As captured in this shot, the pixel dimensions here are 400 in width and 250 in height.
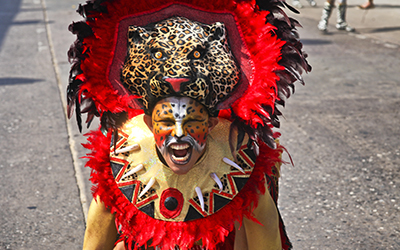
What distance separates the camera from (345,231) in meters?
3.14

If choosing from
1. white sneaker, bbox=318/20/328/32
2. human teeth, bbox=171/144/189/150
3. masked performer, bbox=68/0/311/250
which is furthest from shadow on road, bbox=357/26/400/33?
human teeth, bbox=171/144/189/150

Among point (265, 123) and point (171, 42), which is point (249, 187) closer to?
point (265, 123)

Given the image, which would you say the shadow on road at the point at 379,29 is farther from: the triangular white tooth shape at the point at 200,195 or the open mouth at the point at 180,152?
the open mouth at the point at 180,152

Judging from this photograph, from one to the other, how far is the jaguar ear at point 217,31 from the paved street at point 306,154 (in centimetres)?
188

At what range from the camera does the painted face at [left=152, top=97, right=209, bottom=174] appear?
1550 millimetres

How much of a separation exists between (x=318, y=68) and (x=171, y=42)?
218 inches

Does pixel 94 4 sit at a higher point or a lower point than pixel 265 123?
higher

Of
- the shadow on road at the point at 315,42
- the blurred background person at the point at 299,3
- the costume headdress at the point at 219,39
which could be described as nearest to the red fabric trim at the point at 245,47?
the costume headdress at the point at 219,39

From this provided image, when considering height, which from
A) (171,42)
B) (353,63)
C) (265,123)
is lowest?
(353,63)

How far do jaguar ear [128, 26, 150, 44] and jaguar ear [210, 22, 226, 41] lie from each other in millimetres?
218

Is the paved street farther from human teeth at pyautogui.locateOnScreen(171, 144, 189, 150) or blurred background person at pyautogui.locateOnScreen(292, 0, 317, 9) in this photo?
blurred background person at pyautogui.locateOnScreen(292, 0, 317, 9)

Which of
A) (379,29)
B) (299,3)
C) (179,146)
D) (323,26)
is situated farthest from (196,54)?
(299,3)

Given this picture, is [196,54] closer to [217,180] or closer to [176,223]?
[217,180]

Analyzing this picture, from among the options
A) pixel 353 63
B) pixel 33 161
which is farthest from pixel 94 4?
pixel 353 63
